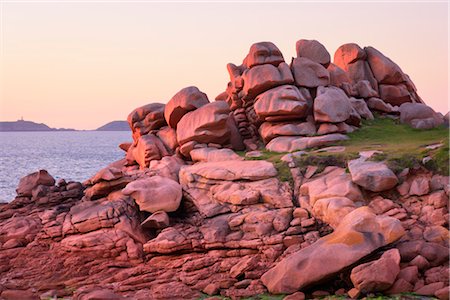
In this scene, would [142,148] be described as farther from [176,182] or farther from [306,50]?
[306,50]

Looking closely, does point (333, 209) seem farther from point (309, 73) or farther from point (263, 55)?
point (263, 55)

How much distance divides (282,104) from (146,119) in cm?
850

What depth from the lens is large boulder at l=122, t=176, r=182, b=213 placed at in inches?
868

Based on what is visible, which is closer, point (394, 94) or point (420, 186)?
point (420, 186)

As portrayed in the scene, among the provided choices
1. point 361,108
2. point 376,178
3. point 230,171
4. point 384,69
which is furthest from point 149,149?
point 384,69

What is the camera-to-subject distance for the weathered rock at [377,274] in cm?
1491

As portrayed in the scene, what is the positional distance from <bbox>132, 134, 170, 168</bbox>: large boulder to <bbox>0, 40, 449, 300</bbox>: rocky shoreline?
0.09 meters

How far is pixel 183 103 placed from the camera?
28719 millimetres

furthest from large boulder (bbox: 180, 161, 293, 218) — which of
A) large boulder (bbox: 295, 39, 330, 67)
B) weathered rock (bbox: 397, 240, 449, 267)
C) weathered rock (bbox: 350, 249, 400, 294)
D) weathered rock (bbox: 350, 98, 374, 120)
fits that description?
large boulder (bbox: 295, 39, 330, 67)

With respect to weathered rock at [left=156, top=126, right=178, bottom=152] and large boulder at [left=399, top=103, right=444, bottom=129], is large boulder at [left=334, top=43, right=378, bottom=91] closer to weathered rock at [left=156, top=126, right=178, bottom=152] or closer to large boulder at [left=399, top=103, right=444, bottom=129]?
large boulder at [left=399, top=103, right=444, bottom=129]

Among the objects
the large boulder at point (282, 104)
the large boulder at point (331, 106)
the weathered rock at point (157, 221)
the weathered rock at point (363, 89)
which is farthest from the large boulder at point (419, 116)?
the weathered rock at point (157, 221)

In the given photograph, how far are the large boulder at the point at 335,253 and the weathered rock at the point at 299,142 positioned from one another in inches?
333

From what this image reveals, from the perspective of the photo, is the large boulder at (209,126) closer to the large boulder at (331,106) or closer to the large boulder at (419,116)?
the large boulder at (331,106)

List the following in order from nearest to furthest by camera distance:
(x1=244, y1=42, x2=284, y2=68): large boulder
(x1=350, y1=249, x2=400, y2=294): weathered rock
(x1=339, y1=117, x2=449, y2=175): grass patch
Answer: (x1=350, y1=249, x2=400, y2=294): weathered rock
(x1=339, y1=117, x2=449, y2=175): grass patch
(x1=244, y1=42, x2=284, y2=68): large boulder
